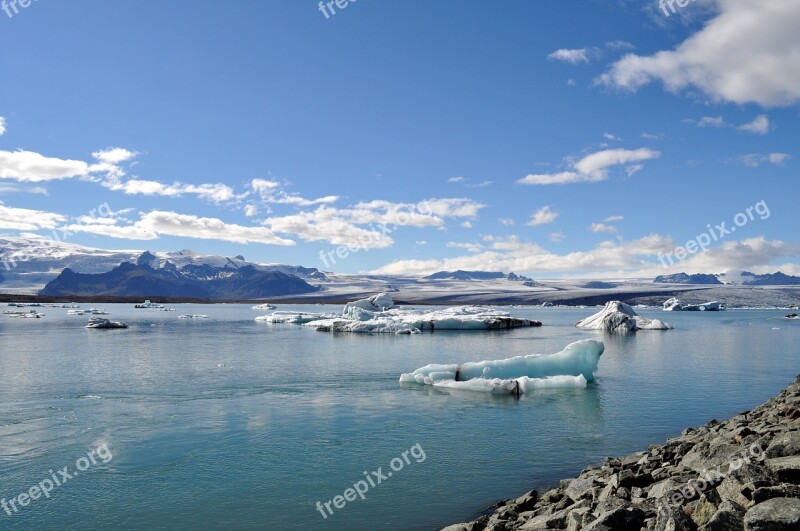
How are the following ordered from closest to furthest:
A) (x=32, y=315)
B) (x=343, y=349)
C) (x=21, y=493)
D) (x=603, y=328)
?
(x=21, y=493) < (x=343, y=349) < (x=603, y=328) < (x=32, y=315)

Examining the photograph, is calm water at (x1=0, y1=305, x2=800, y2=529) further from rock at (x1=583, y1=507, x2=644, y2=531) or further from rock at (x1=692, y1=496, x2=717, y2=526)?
rock at (x1=692, y1=496, x2=717, y2=526)

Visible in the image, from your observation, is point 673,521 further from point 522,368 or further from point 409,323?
point 409,323

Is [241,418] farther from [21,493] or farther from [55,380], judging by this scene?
[55,380]

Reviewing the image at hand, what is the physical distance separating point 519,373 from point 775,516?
46.3 ft

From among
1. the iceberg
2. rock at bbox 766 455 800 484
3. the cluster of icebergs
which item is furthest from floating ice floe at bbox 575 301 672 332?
rock at bbox 766 455 800 484

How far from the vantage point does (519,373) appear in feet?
60.5

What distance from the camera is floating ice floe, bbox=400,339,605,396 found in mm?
17450

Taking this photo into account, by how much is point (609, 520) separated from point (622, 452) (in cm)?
645

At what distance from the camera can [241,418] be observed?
13586 millimetres

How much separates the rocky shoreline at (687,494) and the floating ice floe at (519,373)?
311 inches

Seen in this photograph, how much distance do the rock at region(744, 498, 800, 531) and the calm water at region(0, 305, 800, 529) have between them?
13.8 feet

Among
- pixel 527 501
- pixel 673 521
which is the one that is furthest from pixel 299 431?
pixel 673 521

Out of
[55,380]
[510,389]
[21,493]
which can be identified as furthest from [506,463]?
[55,380]

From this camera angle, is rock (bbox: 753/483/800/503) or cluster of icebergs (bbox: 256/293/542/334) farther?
cluster of icebergs (bbox: 256/293/542/334)
